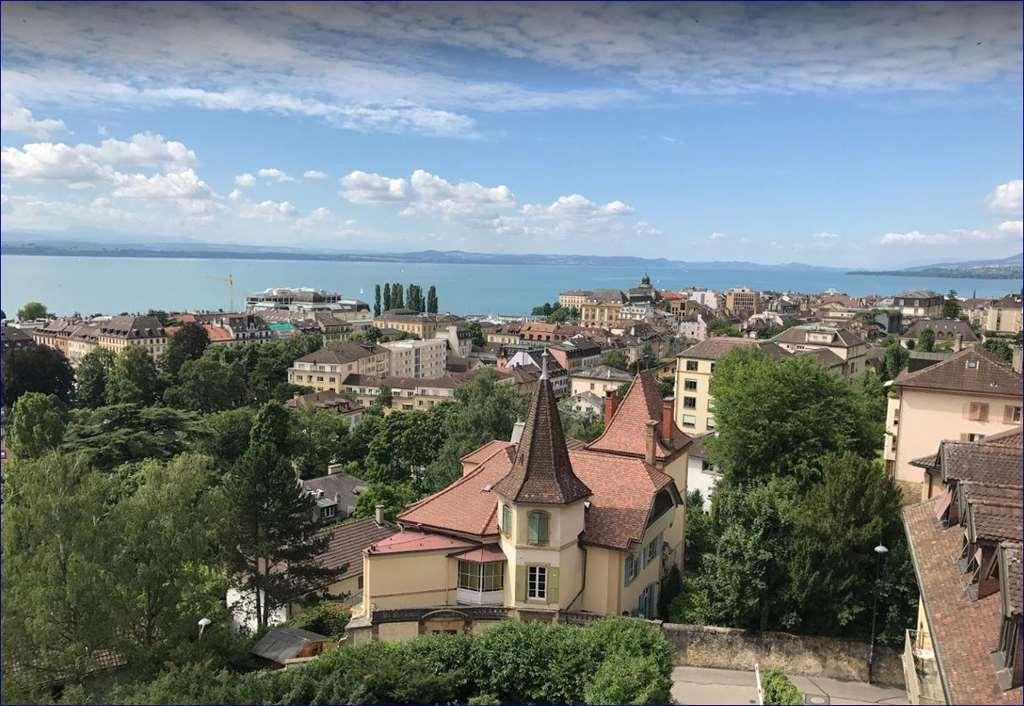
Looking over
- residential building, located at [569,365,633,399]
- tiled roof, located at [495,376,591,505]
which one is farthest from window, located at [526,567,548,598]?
residential building, located at [569,365,633,399]

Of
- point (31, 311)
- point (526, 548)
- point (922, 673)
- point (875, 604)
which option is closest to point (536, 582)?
point (526, 548)

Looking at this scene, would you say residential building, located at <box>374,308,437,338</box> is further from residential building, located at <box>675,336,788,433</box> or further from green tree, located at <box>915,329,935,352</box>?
residential building, located at <box>675,336,788,433</box>

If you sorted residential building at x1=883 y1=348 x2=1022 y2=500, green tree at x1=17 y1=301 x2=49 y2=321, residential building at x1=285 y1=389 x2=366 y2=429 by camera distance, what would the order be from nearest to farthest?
1. residential building at x1=883 y1=348 x2=1022 y2=500
2. residential building at x1=285 y1=389 x2=366 y2=429
3. green tree at x1=17 y1=301 x2=49 y2=321

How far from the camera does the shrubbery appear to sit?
1207 centimetres

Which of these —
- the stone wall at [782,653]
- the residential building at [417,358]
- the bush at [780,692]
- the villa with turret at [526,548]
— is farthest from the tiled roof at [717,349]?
the residential building at [417,358]

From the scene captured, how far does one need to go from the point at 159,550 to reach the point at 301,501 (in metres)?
6.55

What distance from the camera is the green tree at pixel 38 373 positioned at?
214ft

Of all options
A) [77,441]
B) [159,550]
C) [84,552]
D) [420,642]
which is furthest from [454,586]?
[77,441]

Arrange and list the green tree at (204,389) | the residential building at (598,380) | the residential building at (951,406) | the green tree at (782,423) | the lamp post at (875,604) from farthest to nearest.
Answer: the residential building at (598,380)
the green tree at (204,389)
the green tree at (782,423)
the residential building at (951,406)
the lamp post at (875,604)

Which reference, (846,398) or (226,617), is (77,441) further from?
(846,398)

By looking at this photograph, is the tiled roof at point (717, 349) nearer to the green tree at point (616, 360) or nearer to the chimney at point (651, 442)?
the chimney at point (651, 442)

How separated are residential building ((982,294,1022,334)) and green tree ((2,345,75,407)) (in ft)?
349

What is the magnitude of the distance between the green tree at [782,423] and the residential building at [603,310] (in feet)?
379

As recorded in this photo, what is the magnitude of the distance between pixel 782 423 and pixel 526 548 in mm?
13845
